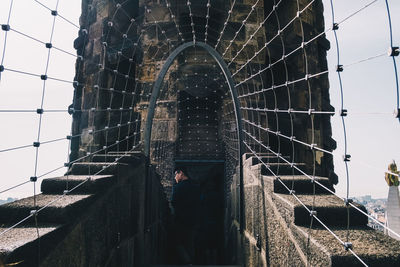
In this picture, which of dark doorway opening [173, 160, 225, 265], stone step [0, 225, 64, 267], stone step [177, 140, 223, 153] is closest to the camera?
stone step [0, 225, 64, 267]

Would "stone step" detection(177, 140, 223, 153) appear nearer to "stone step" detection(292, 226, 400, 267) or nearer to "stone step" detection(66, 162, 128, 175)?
"stone step" detection(66, 162, 128, 175)

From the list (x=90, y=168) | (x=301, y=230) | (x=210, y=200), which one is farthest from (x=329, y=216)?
(x=210, y=200)

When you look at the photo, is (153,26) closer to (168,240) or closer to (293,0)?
(293,0)

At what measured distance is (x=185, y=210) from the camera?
167 inches

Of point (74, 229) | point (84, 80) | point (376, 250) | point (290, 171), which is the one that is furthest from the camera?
point (84, 80)

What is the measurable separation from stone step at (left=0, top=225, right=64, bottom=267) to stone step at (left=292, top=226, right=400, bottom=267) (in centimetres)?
115

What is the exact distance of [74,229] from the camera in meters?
1.72

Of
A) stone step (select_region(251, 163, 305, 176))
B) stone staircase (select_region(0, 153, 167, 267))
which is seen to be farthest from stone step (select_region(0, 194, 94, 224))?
stone step (select_region(251, 163, 305, 176))

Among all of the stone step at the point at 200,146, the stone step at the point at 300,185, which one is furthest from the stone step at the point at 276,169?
the stone step at the point at 200,146

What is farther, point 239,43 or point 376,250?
point 239,43

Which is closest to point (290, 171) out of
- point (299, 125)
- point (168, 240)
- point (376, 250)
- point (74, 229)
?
point (376, 250)

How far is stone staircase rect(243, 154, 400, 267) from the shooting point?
1312 millimetres

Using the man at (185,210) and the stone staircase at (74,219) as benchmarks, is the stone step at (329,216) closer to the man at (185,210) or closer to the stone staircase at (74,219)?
the stone staircase at (74,219)

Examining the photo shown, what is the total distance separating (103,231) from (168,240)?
3058 mm
